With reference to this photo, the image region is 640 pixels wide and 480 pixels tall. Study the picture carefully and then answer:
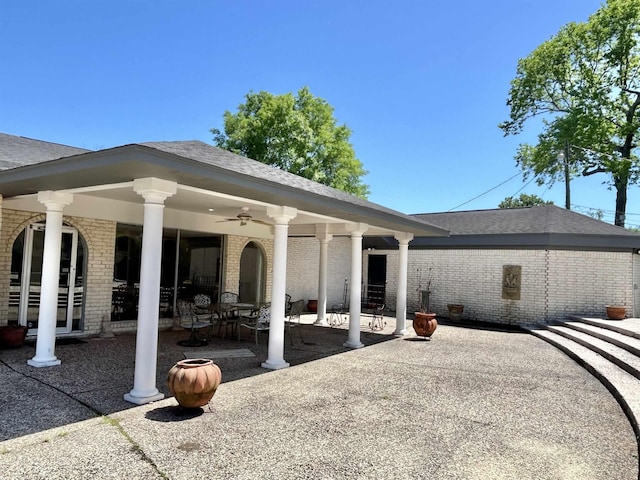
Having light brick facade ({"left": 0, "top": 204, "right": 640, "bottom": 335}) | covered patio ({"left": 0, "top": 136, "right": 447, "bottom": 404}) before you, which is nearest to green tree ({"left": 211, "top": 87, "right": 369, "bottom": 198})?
light brick facade ({"left": 0, "top": 204, "right": 640, "bottom": 335})

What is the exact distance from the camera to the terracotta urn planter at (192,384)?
4.48 m

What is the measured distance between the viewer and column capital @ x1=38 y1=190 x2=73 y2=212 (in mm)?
6273

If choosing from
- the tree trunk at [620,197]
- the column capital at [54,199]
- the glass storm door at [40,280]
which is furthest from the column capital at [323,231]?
the tree trunk at [620,197]

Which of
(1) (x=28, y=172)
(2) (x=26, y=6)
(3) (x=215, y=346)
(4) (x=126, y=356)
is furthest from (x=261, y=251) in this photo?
(2) (x=26, y=6)

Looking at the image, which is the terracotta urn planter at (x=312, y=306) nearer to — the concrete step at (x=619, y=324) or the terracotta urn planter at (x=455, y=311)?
the terracotta urn planter at (x=455, y=311)

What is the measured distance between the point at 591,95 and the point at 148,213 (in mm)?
27744

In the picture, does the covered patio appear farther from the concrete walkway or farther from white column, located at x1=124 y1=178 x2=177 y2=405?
the concrete walkway

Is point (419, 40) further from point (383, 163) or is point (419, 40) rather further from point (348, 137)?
point (383, 163)

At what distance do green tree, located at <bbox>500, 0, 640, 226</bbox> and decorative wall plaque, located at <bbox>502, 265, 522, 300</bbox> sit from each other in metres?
11.2

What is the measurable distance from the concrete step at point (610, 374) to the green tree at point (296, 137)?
1947cm

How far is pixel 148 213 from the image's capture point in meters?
4.98

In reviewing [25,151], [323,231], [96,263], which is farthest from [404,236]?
[25,151]

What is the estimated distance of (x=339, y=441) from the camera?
4062mm

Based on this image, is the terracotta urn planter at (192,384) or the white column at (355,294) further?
the white column at (355,294)
